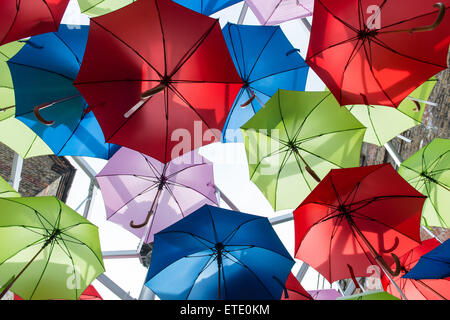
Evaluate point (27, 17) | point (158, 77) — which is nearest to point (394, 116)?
point (158, 77)

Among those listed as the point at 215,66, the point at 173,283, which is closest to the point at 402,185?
the point at 215,66

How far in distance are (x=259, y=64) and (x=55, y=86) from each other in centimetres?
269

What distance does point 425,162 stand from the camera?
178 inches

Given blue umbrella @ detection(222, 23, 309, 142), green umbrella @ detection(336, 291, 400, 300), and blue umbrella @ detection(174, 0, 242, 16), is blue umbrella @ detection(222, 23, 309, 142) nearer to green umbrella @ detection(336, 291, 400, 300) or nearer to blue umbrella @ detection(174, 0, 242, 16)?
blue umbrella @ detection(174, 0, 242, 16)

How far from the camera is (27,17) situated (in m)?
3.60

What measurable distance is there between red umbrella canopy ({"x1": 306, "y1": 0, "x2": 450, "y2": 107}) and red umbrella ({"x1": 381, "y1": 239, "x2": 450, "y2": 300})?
175 cm

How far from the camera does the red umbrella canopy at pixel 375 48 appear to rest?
140 inches

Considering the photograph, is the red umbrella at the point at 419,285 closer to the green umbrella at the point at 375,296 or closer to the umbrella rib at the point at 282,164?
the green umbrella at the point at 375,296

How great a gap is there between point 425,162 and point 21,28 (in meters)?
5.19

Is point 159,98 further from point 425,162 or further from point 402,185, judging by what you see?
point 425,162

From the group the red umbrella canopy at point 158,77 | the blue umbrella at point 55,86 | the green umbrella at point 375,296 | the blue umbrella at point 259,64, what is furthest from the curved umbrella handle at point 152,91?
the green umbrella at point 375,296

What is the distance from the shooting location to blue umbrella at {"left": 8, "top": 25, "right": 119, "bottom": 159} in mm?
4059

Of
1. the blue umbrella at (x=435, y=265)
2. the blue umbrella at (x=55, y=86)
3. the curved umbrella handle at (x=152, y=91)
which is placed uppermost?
the blue umbrella at (x=55, y=86)

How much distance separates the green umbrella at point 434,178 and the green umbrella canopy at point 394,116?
1.49ft
